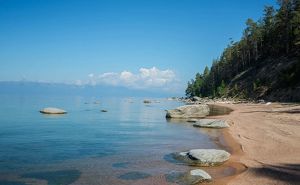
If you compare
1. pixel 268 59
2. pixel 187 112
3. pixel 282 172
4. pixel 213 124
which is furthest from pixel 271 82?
pixel 282 172

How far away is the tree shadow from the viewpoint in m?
14.4

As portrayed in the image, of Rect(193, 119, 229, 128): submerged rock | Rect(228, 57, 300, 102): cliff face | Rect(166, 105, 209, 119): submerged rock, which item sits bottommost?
Rect(193, 119, 229, 128): submerged rock

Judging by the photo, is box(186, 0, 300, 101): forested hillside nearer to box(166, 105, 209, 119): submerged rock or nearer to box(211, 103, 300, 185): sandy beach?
box(166, 105, 209, 119): submerged rock

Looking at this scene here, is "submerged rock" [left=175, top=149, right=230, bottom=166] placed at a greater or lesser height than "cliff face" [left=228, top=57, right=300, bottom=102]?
lesser

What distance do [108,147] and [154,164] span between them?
6752mm

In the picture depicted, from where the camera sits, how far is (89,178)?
15.7 m

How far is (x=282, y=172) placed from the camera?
51.2ft

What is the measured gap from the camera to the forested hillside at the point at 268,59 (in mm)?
76375

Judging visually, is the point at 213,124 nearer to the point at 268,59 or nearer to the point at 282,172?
the point at 282,172

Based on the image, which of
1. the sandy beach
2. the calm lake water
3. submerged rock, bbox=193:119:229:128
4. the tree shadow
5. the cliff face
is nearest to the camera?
the tree shadow

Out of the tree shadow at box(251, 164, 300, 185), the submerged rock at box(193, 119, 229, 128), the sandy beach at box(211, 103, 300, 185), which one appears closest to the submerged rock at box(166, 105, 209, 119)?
the submerged rock at box(193, 119, 229, 128)

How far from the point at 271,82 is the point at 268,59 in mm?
24359

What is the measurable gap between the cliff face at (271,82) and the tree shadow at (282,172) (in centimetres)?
5221

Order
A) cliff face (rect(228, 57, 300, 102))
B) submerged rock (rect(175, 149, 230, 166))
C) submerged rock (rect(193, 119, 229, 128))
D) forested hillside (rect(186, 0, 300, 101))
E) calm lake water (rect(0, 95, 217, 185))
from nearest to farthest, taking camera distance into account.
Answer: calm lake water (rect(0, 95, 217, 185)) → submerged rock (rect(175, 149, 230, 166)) → submerged rock (rect(193, 119, 229, 128)) → cliff face (rect(228, 57, 300, 102)) → forested hillside (rect(186, 0, 300, 101))
